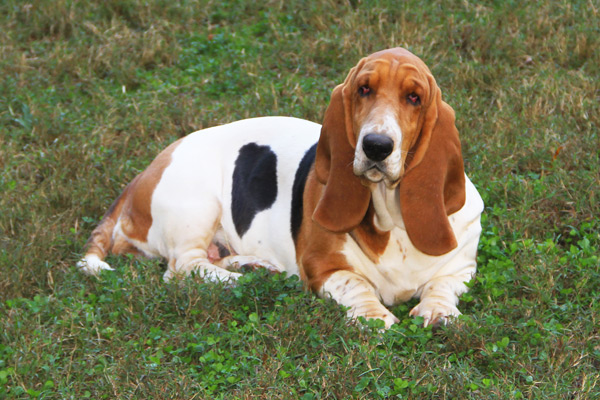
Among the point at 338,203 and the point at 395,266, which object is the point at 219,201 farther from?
the point at 395,266

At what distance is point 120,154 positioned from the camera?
620 centimetres

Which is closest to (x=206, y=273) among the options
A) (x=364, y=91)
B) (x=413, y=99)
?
(x=364, y=91)

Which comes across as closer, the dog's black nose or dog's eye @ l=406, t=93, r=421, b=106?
the dog's black nose

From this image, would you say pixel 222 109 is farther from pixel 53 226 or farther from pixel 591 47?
pixel 591 47

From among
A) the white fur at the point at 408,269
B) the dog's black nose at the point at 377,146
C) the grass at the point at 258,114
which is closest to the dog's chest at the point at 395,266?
the white fur at the point at 408,269

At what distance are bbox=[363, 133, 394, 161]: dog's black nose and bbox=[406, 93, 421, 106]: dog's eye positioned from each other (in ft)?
0.89

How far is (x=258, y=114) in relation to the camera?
630cm

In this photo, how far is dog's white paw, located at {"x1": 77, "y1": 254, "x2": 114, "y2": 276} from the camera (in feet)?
15.4

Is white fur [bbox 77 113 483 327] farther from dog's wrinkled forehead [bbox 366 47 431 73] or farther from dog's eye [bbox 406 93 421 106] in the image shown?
dog's wrinkled forehead [bbox 366 47 431 73]

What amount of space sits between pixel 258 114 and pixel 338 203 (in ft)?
7.78

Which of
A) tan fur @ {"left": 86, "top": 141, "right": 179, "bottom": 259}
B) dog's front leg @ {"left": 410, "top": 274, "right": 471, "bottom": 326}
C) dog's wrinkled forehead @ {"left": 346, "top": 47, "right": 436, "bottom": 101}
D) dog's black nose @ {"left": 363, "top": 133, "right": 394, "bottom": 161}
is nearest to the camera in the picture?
dog's black nose @ {"left": 363, "top": 133, "right": 394, "bottom": 161}

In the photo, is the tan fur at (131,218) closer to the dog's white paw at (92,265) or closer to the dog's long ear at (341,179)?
the dog's white paw at (92,265)

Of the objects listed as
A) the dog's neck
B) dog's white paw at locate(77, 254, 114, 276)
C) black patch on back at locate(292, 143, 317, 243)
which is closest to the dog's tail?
dog's white paw at locate(77, 254, 114, 276)

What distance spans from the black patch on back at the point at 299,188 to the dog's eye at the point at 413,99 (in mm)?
851
